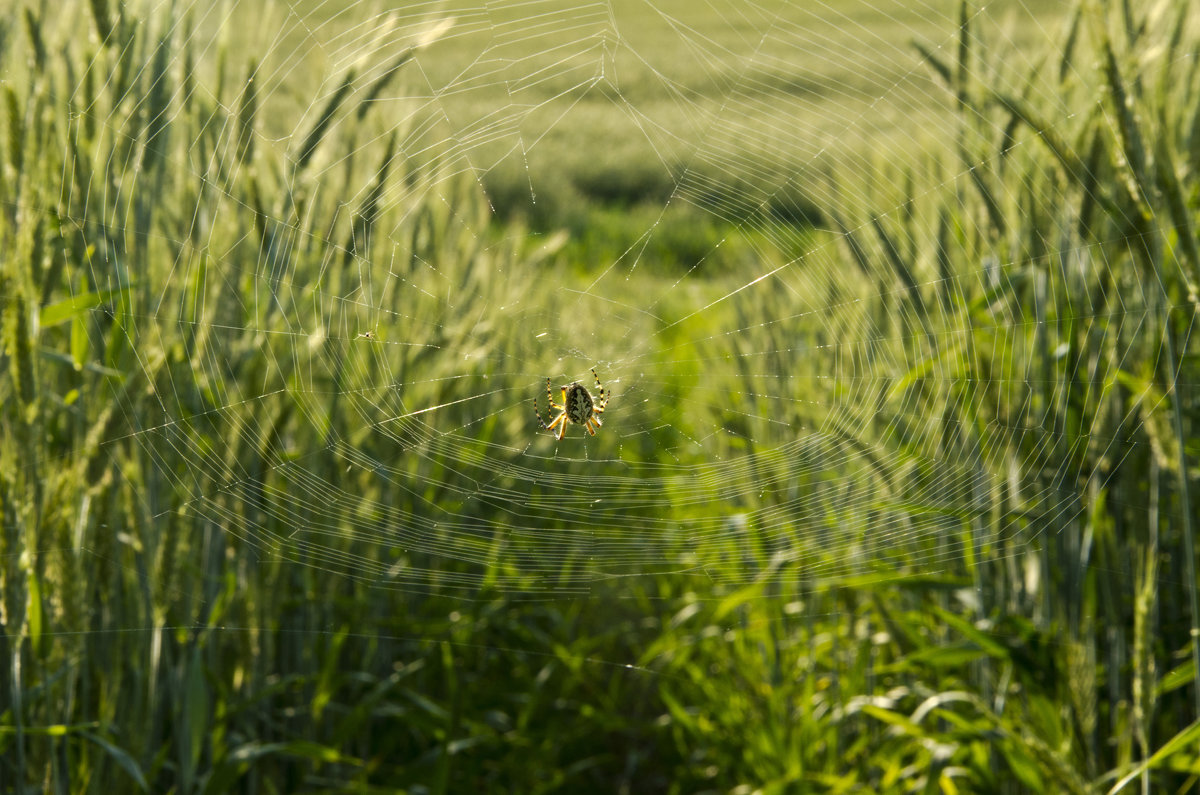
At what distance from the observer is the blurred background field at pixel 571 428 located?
6.29 feet

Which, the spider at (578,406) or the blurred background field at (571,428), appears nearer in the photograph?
the blurred background field at (571,428)

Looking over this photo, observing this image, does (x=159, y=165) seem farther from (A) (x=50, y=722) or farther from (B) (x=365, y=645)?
(B) (x=365, y=645)

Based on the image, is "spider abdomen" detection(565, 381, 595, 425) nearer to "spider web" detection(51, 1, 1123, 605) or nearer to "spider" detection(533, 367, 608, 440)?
"spider" detection(533, 367, 608, 440)

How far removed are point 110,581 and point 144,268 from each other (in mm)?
638

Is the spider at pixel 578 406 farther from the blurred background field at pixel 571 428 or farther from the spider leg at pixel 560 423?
the blurred background field at pixel 571 428

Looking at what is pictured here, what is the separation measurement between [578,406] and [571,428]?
48 centimetres

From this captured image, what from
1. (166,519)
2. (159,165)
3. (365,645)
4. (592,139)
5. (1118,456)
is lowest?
(365,645)

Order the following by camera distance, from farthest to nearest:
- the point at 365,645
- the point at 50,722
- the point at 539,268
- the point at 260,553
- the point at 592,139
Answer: the point at 592,139, the point at 539,268, the point at 365,645, the point at 260,553, the point at 50,722

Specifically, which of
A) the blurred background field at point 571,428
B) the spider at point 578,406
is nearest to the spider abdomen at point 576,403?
the spider at point 578,406

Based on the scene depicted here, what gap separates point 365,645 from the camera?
9.96 ft

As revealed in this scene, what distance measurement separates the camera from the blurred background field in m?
1.92

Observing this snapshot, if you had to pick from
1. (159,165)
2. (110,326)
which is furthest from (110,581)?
(159,165)

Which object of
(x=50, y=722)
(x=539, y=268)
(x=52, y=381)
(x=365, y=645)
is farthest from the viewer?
(x=539, y=268)

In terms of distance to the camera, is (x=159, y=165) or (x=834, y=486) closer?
(x=159, y=165)
